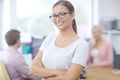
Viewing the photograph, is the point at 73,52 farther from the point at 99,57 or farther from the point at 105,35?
the point at 105,35

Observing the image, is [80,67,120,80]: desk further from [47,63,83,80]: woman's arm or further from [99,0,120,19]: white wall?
[99,0,120,19]: white wall

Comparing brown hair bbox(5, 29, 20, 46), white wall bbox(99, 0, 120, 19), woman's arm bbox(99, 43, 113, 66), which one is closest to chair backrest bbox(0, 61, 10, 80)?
brown hair bbox(5, 29, 20, 46)

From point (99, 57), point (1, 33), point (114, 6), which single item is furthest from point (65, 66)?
point (114, 6)

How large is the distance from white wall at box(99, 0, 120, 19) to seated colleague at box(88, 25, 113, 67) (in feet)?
4.38

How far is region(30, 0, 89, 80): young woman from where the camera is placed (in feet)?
6.04

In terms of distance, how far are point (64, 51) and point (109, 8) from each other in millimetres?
3581

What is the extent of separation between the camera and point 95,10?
5.17 meters

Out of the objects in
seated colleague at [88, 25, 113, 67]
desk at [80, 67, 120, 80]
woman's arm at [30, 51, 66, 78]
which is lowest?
desk at [80, 67, 120, 80]

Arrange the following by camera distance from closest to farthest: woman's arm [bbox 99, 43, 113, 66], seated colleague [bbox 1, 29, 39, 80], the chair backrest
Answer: the chair backrest → seated colleague [bbox 1, 29, 39, 80] → woman's arm [bbox 99, 43, 113, 66]

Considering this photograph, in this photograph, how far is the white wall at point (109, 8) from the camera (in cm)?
516

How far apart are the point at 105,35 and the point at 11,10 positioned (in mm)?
1961

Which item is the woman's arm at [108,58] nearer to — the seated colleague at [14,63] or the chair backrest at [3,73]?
the seated colleague at [14,63]

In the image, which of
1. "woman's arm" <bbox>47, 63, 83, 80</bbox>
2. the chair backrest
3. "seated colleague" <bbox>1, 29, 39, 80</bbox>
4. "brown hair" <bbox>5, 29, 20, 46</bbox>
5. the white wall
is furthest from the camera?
the white wall

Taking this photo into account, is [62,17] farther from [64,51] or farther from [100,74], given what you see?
[100,74]
